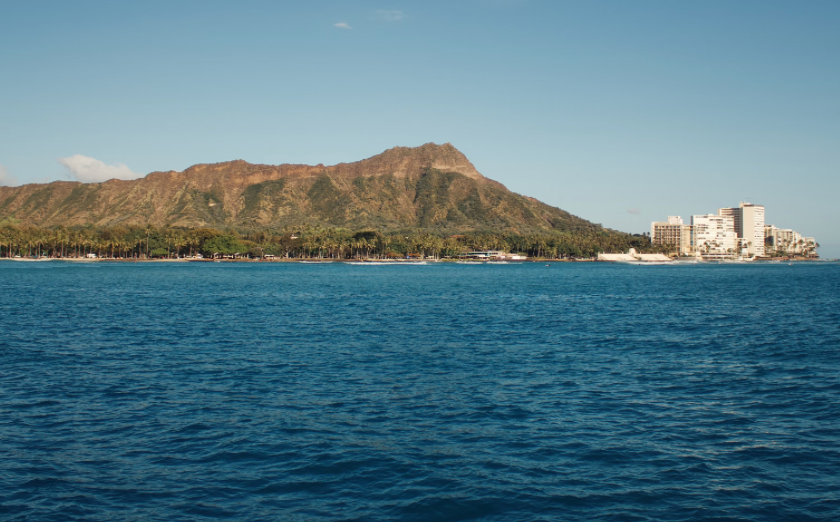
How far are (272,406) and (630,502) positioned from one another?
13.7 metres

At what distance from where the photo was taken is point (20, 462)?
1773cm

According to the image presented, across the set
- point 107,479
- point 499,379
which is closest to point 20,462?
point 107,479

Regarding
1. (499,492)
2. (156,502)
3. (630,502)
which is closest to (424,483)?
Answer: (499,492)

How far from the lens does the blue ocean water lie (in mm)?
15609

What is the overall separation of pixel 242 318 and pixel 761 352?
40.9 meters

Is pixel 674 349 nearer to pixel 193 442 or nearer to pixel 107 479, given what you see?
pixel 193 442

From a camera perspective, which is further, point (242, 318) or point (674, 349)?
point (242, 318)

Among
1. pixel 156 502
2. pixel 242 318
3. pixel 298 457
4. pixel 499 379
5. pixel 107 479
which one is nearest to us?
pixel 156 502

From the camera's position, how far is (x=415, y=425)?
21.9 meters

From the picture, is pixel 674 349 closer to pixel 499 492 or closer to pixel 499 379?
pixel 499 379

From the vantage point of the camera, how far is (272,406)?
2397 centimetres

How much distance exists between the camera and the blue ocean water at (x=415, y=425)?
15609 mm

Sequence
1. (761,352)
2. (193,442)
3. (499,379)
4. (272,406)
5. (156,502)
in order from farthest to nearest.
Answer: (761,352), (499,379), (272,406), (193,442), (156,502)

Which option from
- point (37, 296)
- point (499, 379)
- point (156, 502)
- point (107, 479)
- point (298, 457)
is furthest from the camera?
point (37, 296)
